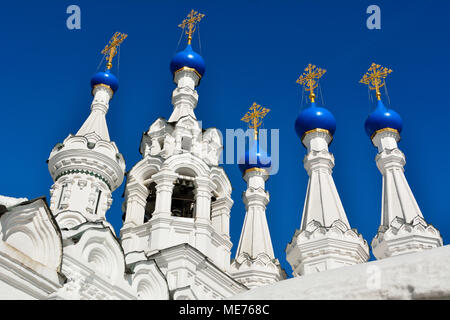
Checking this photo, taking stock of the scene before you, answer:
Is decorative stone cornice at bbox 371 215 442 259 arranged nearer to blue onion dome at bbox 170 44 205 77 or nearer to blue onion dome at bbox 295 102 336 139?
blue onion dome at bbox 295 102 336 139

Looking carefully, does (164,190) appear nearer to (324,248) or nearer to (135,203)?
(135,203)

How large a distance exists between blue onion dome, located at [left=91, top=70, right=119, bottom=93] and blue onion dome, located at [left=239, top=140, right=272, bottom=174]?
5.14m

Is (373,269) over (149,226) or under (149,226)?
under

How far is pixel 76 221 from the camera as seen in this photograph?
445 inches

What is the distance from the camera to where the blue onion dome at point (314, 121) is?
54.1ft

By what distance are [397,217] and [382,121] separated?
447 cm

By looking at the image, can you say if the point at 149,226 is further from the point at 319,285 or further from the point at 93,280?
the point at 319,285

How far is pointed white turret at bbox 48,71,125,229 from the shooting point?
39.1 feet

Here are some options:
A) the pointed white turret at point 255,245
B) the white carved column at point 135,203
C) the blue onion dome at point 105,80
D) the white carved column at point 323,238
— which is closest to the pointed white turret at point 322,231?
the white carved column at point 323,238

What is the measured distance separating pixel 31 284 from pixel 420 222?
10951mm

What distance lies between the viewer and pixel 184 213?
14547 millimetres
